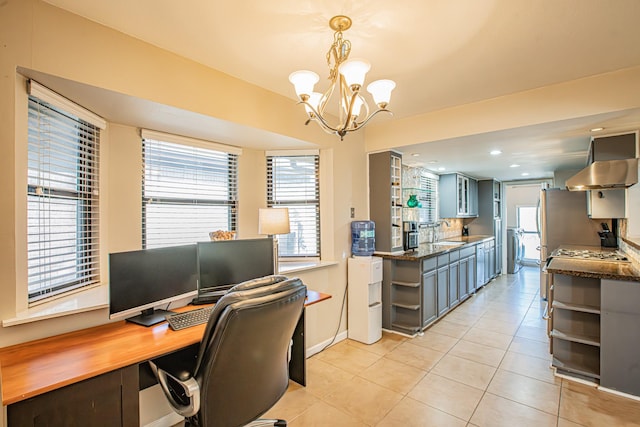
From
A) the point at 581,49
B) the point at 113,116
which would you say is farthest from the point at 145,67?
the point at 581,49

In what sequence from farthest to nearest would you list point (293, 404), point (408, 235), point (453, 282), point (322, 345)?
1. point (453, 282)
2. point (408, 235)
3. point (322, 345)
4. point (293, 404)

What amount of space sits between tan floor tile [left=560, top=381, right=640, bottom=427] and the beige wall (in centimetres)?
207

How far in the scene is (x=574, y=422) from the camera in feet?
6.54

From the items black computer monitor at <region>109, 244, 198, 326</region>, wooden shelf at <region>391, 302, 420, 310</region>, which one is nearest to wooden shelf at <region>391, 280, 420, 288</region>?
wooden shelf at <region>391, 302, 420, 310</region>

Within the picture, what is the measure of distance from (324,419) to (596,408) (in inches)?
78.8

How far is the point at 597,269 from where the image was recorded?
2543 millimetres

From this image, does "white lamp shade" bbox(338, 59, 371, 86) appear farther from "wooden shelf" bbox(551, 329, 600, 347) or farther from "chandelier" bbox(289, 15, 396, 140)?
"wooden shelf" bbox(551, 329, 600, 347)

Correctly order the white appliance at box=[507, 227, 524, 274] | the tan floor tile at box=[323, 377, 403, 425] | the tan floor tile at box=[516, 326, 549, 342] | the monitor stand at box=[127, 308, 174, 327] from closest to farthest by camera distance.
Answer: the monitor stand at box=[127, 308, 174, 327] → the tan floor tile at box=[323, 377, 403, 425] → the tan floor tile at box=[516, 326, 549, 342] → the white appliance at box=[507, 227, 524, 274]

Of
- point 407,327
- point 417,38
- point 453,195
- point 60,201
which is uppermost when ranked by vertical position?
point 417,38

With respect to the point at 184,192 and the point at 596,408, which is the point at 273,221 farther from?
the point at 596,408

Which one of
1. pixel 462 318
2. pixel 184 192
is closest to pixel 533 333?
pixel 462 318

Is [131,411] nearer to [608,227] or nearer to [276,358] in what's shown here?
[276,358]

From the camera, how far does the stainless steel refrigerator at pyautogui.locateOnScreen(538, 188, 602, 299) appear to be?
→ 4258 mm

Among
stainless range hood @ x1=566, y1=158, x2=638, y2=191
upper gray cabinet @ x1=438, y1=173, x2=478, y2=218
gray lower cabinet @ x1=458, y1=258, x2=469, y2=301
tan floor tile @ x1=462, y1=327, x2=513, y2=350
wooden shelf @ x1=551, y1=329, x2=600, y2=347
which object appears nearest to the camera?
wooden shelf @ x1=551, y1=329, x2=600, y2=347
